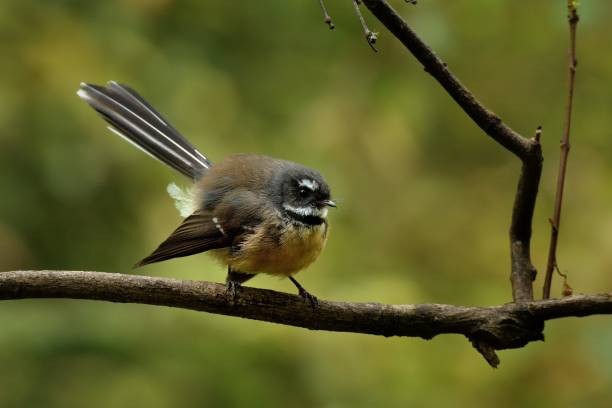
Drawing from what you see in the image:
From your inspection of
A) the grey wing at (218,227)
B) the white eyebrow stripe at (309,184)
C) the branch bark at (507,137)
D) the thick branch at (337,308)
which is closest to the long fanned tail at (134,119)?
the grey wing at (218,227)

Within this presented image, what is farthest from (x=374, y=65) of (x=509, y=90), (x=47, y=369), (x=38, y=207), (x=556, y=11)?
(x=47, y=369)

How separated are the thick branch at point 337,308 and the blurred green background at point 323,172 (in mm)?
1400

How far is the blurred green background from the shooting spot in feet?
14.8

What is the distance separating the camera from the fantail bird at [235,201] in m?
4.03

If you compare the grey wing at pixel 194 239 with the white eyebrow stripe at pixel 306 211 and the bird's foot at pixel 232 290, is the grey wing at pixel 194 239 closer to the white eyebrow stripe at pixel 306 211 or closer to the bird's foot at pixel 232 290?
the white eyebrow stripe at pixel 306 211

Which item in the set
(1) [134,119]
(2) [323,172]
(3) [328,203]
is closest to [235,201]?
A: (3) [328,203]

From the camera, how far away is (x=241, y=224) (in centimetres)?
416

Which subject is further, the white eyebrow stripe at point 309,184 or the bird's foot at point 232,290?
the white eyebrow stripe at point 309,184

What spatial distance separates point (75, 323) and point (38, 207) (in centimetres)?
103

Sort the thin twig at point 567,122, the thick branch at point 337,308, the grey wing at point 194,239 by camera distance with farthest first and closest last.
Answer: the grey wing at point 194,239, the thick branch at point 337,308, the thin twig at point 567,122

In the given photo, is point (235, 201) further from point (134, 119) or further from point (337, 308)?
point (337, 308)

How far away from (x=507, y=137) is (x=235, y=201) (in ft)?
6.02

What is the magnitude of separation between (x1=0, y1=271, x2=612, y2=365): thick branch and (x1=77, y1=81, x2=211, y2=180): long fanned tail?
57.5 inches

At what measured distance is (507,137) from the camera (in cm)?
280
